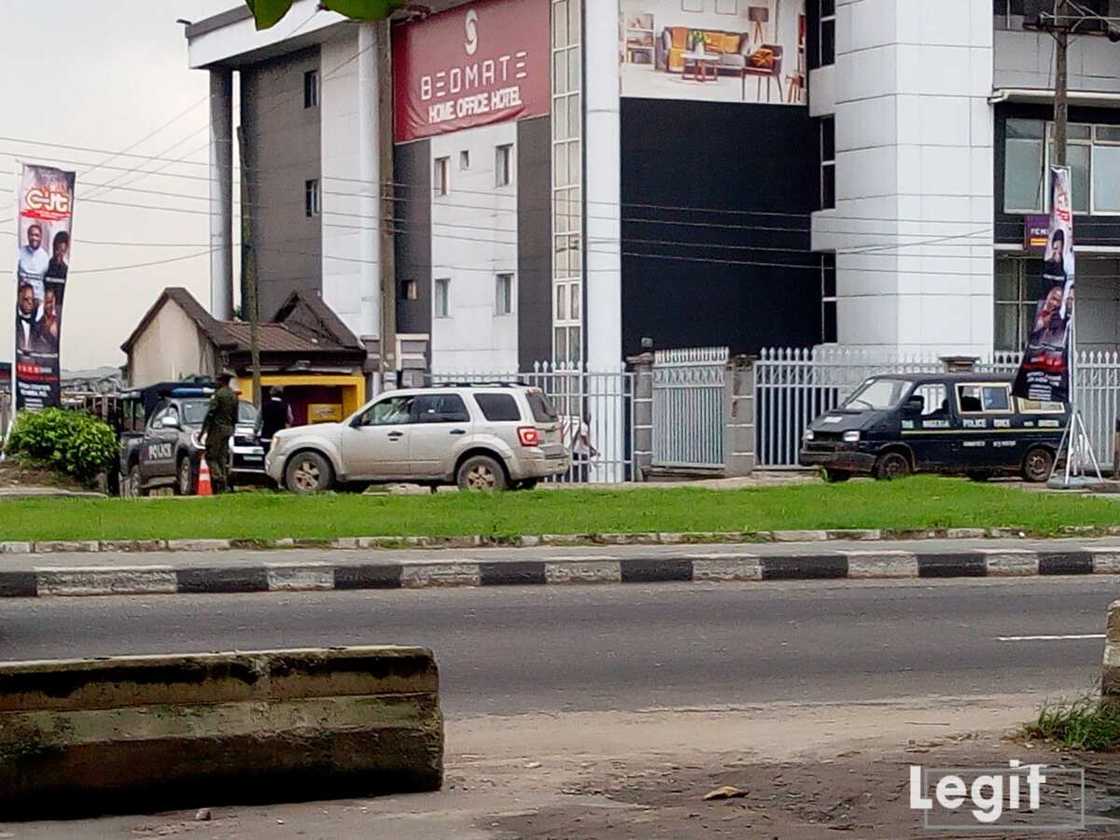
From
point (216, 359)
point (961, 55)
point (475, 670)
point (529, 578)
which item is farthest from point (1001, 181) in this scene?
point (475, 670)

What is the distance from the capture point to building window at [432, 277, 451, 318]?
155 ft

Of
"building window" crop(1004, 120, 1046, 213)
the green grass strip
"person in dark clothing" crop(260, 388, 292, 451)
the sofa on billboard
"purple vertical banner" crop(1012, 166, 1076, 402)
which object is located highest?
the sofa on billboard

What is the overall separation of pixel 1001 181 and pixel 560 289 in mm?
10027

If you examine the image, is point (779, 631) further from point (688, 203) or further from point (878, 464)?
point (688, 203)

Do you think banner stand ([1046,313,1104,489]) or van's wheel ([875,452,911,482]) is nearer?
banner stand ([1046,313,1104,489])

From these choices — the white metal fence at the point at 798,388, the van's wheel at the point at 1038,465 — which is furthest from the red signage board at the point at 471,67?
the van's wheel at the point at 1038,465

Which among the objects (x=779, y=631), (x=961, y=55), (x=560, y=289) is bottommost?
(x=779, y=631)

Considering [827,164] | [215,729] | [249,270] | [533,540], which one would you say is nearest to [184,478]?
[533,540]

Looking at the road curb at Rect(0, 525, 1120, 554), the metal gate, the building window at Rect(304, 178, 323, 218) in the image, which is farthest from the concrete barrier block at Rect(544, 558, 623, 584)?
the building window at Rect(304, 178, 323, 218)

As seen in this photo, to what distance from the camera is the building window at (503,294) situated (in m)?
45.0

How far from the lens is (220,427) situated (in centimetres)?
2502

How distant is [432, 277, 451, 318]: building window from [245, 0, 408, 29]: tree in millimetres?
42995

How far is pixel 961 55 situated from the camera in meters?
40.9

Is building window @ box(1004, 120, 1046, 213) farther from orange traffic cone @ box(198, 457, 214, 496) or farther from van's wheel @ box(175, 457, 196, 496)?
orange traffic cone @ box(198, 457, 214, 496)
